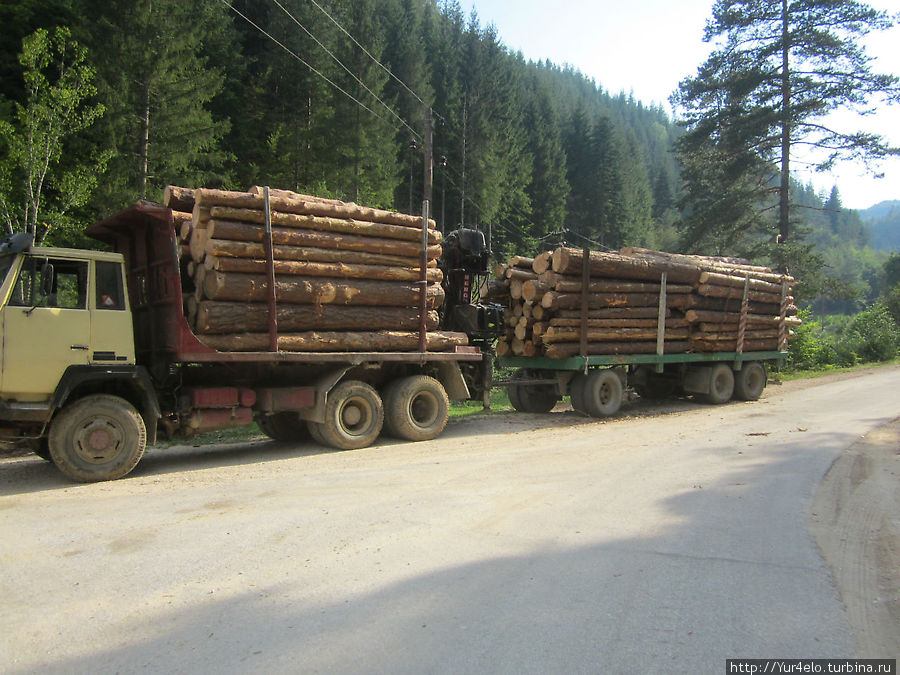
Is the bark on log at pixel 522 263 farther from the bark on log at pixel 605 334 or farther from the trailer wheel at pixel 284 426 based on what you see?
the trailer wheel at pixel 284 426

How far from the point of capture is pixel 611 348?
45.9 ft

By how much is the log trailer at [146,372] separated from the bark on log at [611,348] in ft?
6.15

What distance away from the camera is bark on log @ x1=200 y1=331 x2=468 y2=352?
880cm

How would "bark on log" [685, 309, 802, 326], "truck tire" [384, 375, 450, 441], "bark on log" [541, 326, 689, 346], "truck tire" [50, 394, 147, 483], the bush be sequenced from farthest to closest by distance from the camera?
the bush, "bark on log" [685, 309, 802, 326], "bark on log" [541, 326, 689, 346], "truck tire" [384, 375, 450, 441], "truck tire" [50, 394, 147, 483]

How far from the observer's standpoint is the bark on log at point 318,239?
8.76 meters

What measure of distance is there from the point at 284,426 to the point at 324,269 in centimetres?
279

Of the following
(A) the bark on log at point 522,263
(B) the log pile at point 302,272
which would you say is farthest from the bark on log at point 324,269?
(A) the bark on log at point 522,263

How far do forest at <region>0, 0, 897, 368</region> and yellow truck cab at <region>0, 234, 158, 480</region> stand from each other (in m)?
8.40

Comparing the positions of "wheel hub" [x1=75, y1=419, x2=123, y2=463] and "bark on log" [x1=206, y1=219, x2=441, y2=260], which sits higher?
"bark on log" [x1=206, y1=219, x2=441, y2=260]

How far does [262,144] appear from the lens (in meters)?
34.4

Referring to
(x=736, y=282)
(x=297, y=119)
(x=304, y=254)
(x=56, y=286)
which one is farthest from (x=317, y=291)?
(x=297, y=119)

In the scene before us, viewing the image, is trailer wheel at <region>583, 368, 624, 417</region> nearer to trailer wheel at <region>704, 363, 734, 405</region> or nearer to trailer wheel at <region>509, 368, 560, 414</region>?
trailer wheel at <region>509, 368, 560, 414</region>

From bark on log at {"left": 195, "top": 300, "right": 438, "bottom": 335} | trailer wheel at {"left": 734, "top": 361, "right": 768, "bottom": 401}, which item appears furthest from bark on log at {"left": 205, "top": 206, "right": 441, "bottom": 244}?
trailer wheel at {"left": 734, "top": 361, "right": 768, "bottom": 401}

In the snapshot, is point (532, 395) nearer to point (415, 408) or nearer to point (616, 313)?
point (616, 313)
